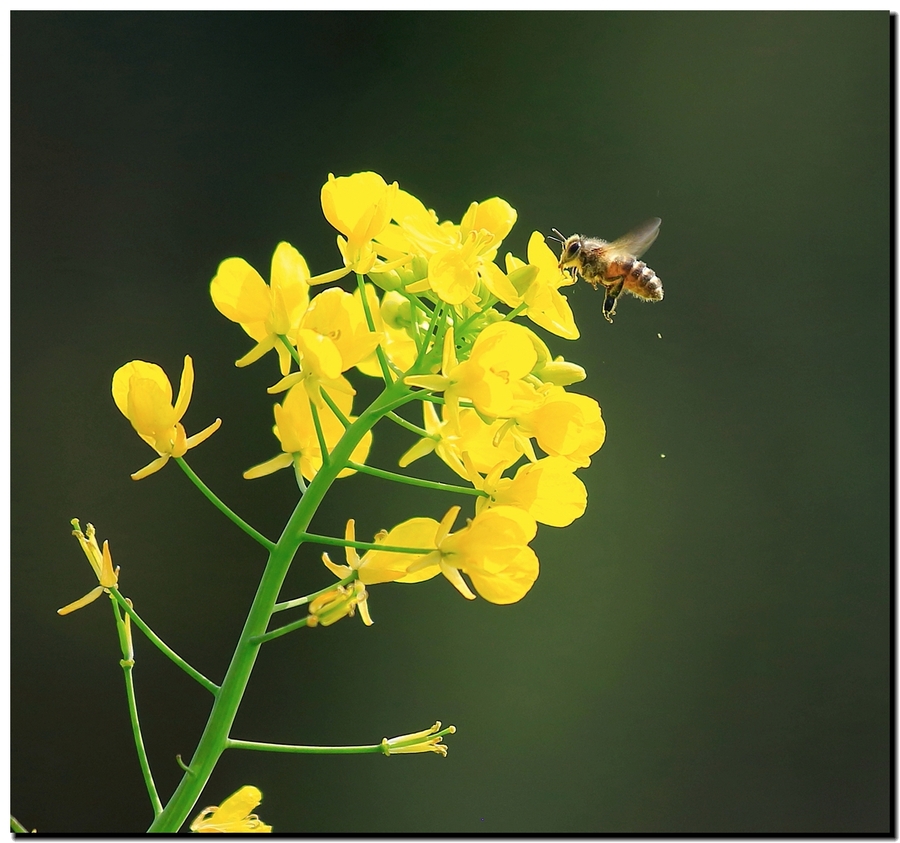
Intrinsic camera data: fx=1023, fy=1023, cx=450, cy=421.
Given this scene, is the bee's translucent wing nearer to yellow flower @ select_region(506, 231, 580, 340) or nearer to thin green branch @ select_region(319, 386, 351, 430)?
yellow flower @ select_region(506, 231, 580, 340)

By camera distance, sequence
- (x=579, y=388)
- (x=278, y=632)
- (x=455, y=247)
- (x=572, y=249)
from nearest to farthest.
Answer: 1. (x=278, y=632)
2. (x=455, y=247)
3. (x=572, y=249)
4. (x=579, y=388)

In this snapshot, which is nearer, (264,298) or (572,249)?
(264,298)

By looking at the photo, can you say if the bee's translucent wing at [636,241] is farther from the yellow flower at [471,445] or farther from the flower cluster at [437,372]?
the yellow flower at [471,445]

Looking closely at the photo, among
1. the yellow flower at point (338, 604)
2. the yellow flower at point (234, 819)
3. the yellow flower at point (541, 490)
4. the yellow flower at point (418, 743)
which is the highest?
the yellow flower at point (541, 490)

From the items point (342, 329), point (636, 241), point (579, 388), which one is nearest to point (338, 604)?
point (342, 329)

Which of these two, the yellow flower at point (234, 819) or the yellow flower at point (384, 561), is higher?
the yellow flower at point (384, 561)

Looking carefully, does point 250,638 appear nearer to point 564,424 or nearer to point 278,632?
point 278,632

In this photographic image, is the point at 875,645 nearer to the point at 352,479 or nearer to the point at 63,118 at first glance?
the point at 352,479

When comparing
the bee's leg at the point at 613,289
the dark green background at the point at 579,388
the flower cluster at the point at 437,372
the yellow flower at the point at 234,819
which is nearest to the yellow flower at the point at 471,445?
the flower cluster at the point at 437,372
